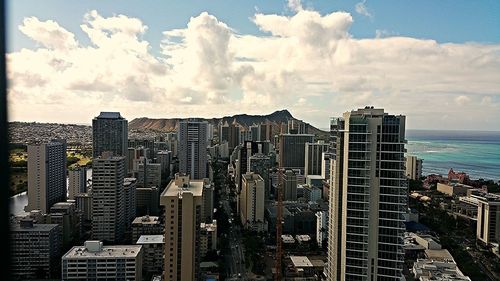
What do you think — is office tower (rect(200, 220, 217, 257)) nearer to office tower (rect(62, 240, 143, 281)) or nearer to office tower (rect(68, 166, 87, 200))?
office tower (rect(62, 240, 143, 281))

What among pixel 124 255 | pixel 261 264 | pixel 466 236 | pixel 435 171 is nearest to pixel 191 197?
pixel 124 255

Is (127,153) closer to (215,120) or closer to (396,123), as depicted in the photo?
(396,123)

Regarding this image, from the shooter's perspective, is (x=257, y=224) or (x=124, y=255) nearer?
(x=124, y=255)

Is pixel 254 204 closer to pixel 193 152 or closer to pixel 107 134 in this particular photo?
pixel 193 152

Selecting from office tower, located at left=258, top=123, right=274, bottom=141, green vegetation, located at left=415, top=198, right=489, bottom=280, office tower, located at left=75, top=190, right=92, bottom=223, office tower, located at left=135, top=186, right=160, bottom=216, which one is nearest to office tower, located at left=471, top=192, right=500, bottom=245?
green vegetation, located at left=415, top=198, right=489, bottom=280

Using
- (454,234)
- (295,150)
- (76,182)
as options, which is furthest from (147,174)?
(454,234)

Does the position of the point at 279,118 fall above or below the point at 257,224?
above
